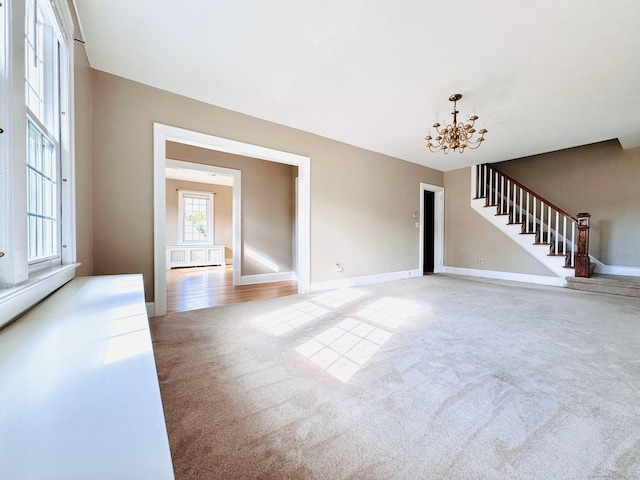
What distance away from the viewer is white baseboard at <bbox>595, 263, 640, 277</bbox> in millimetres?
5121

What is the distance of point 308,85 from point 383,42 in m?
0.97

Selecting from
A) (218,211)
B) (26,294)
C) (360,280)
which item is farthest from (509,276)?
(218,211)

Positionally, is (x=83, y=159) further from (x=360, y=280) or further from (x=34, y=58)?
(x=360, y=280)

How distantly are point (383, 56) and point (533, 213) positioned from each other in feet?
18.5

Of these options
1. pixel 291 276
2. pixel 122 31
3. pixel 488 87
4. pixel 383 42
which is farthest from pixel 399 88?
pixel 291 276

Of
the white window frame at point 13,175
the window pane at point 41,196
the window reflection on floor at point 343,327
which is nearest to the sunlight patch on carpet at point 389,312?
the window reflection on floor at point 343,327

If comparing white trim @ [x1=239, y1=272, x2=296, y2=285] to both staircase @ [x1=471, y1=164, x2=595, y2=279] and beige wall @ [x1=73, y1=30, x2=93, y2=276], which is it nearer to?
beige wall @ [x1=73, y1=30, x2=93, y2=276]

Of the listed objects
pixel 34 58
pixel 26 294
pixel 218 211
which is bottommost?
pixel 26 294

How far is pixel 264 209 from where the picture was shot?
574 cm

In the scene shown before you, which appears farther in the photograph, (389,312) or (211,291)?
(211,291)

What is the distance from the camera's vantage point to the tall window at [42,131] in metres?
1.53

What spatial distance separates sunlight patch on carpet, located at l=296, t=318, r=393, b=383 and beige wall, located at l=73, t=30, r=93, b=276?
2146 millimetres

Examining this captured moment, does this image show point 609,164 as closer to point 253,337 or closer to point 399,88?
point 399,88

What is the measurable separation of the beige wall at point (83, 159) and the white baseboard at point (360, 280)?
2.90 meters
